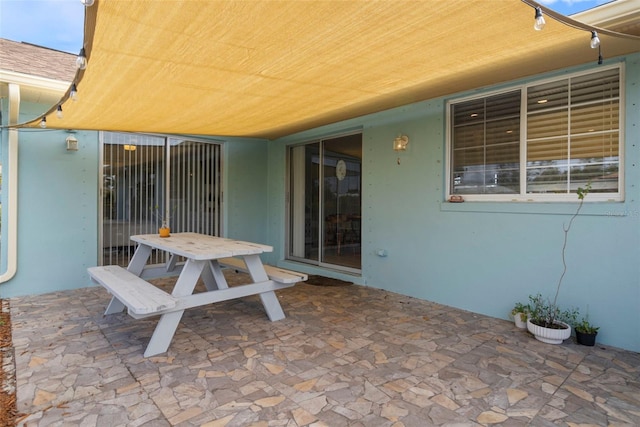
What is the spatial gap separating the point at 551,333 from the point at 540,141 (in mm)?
1803

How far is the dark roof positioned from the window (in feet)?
16.1

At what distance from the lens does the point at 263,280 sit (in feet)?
11.3

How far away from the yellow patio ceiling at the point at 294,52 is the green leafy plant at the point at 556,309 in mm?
1287

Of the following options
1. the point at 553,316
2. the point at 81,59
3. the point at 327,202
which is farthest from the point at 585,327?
the point at 81,59

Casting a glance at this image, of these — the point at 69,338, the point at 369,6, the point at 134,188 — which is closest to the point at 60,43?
the point at 134,188

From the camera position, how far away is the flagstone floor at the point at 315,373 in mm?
1980

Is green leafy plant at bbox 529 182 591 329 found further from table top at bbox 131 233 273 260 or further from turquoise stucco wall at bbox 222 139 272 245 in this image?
turquoise stucco wall at bbox 222 139 272 245

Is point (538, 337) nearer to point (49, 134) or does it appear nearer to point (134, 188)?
point (134, 188)

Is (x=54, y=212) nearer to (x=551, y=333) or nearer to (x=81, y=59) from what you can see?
(x=81, y=59)

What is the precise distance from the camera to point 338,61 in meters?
2.38

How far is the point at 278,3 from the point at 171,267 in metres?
4.14

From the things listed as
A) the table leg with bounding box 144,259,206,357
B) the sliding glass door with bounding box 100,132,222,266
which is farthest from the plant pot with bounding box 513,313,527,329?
the sliding glass door with bounding box 100,132,222,266

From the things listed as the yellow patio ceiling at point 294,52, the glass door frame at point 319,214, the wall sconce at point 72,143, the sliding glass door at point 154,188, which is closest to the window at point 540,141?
the yellow patio ceiling at point 294,52

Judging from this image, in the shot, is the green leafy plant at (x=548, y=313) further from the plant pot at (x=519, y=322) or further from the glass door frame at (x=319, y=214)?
the glass door frame at (x=319, y=214)
